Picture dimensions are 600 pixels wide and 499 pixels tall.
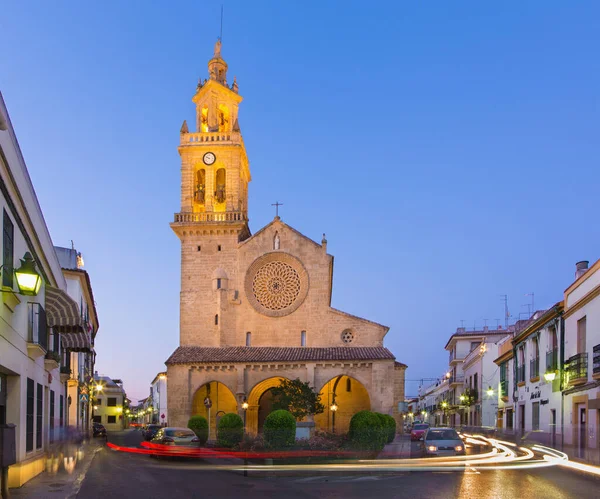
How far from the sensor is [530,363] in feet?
116

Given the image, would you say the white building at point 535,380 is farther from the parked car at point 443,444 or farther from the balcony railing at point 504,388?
the parked car at point 443,444

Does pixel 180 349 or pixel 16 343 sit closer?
pixel 16 343

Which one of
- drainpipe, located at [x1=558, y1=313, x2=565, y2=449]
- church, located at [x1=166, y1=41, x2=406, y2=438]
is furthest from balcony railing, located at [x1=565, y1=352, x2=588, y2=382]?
church, located at [x1=166, y1=41, x2=406, y2=438]

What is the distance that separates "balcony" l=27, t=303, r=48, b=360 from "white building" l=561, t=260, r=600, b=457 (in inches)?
694

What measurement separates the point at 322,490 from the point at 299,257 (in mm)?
31033

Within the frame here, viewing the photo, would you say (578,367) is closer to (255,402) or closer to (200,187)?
(255,402)

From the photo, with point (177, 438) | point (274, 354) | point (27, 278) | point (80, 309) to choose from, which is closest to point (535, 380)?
point (274, 354)

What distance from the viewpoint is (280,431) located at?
26.3 m

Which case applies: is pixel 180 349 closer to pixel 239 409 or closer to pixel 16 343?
pixel 239 409

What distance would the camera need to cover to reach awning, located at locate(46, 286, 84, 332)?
58.9 feet

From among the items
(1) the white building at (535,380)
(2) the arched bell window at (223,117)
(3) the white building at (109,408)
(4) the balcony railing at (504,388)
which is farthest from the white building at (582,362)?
(3) the white building at (109,408)

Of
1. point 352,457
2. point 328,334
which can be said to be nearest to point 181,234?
point 328,334

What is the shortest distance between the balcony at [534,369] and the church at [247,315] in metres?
8.62

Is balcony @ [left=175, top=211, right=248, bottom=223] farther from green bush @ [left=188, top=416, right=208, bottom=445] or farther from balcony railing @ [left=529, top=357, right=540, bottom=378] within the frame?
balcony railing @ [left=529, top=357, right=540, bottom=378]
